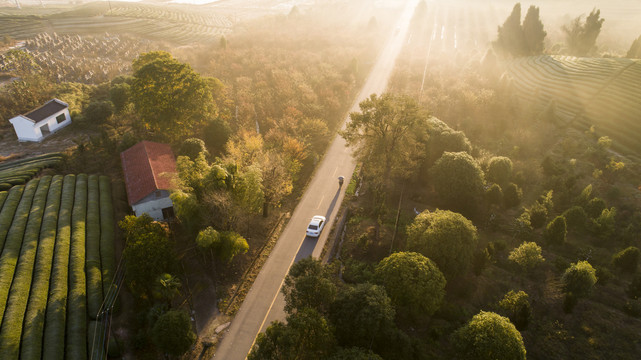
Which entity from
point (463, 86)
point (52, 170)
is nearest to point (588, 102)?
point (463, 86)

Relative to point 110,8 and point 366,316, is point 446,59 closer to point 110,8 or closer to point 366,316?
point 366,316

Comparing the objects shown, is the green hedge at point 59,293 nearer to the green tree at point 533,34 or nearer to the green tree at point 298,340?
the green tree at point 298,340

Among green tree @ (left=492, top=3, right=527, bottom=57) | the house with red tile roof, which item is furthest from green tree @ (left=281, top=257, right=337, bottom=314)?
green tree @ (left=492, top=3, right=527, bottom=57)

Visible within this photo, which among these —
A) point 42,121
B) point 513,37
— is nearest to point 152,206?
point 42,121

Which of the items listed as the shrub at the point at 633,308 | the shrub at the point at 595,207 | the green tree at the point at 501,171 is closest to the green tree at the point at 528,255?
the shrub at the point at 633,308

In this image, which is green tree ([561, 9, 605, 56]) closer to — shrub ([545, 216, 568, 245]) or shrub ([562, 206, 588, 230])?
shrub ([562, 206, 588, 230])
